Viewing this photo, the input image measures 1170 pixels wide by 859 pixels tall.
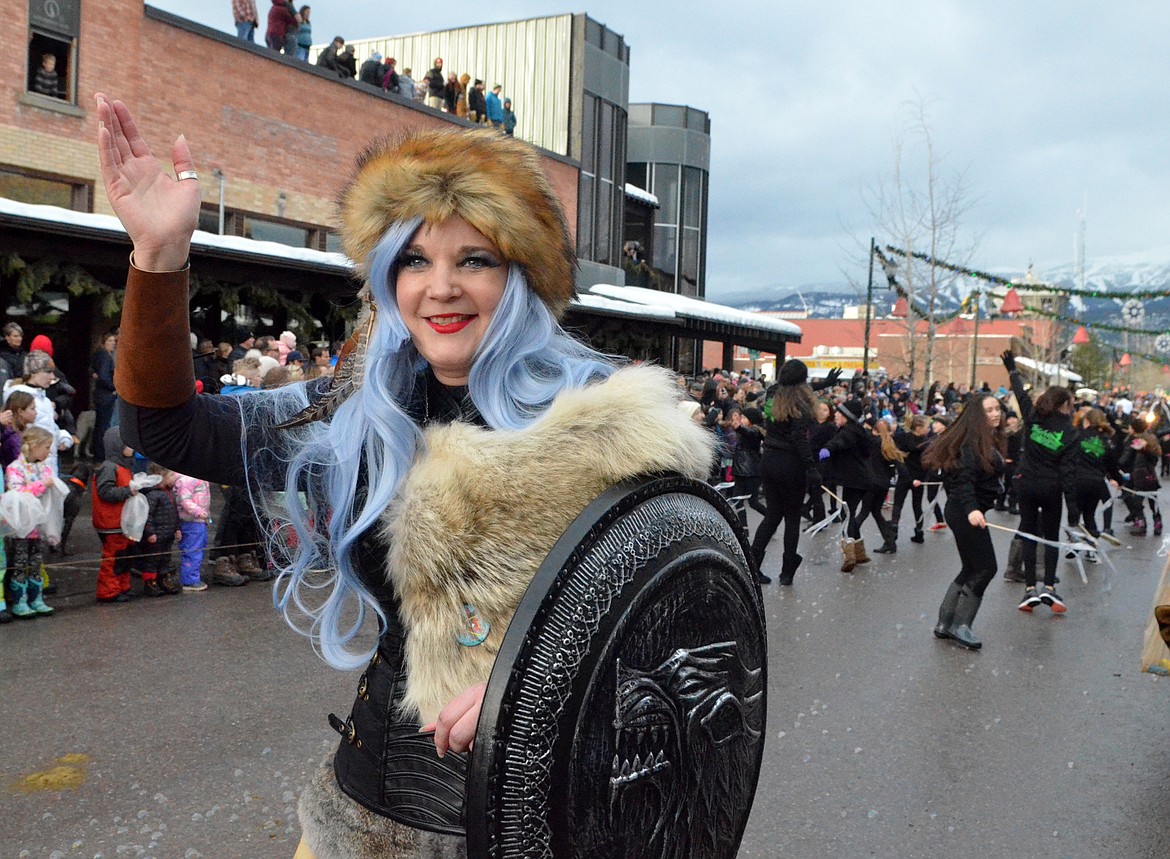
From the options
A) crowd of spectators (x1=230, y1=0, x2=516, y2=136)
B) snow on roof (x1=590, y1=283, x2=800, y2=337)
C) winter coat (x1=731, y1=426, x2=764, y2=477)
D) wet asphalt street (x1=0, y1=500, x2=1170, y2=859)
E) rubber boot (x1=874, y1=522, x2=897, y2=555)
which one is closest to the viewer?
wet asphalt street (x1=0, y1=500, x2=1170, y2=859)

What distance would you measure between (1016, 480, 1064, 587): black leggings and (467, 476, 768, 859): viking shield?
315 inches

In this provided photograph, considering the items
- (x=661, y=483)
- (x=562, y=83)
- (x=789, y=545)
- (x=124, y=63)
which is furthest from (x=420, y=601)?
(x=562, y=83)

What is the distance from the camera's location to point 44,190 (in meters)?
15.8

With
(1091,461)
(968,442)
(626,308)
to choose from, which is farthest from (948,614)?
(626,308)

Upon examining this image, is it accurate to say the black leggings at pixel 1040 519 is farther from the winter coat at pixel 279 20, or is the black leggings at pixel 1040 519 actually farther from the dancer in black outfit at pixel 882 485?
the winter coat at pixel 279 20

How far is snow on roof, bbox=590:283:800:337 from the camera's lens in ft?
74.1

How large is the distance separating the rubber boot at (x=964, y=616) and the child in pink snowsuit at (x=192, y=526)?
5.55 m

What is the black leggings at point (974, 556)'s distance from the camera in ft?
24.6

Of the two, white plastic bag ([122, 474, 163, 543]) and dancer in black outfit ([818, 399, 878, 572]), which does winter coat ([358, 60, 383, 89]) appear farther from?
white plastic bag ([122, 474, 163, 543])

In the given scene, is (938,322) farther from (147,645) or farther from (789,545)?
(147,645)

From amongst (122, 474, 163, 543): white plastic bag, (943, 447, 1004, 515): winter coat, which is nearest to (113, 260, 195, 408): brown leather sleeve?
(122, 474, 163, 543): white plastic bag

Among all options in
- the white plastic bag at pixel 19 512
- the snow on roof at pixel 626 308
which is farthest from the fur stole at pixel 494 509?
the snow on roof at pixel 626 308

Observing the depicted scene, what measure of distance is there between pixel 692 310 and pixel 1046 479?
14904 millimetres

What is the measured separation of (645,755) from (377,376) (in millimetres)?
A: 863
